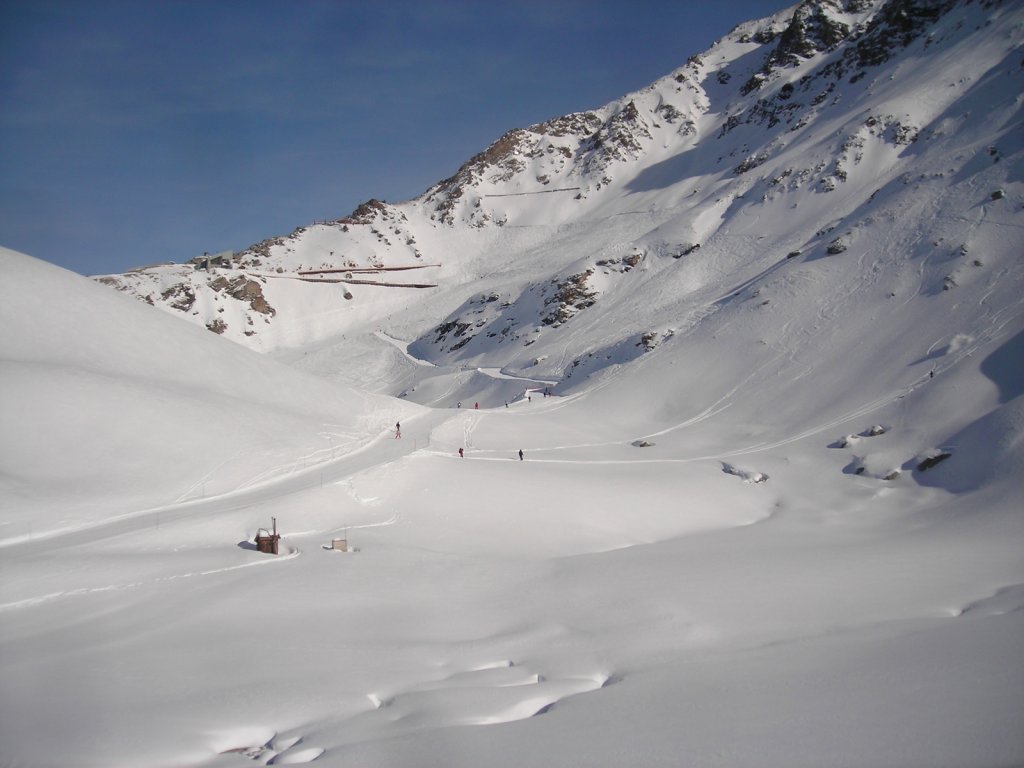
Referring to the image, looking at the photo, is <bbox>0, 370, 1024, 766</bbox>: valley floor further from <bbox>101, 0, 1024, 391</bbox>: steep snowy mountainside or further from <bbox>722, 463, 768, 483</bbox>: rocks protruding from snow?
<bbox>101, 0, 1024, 391</bbox>: steep snowy mountainside

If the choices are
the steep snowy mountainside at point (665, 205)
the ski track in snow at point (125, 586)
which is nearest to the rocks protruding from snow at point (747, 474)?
the steep snowy mountainside at point (665, 205)

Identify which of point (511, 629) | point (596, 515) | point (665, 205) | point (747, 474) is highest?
point (665, 205)

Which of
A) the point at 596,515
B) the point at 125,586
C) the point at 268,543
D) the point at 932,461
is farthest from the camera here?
the point at 932,461

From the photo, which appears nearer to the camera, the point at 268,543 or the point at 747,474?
the point at 268,543

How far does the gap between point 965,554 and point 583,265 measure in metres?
64.4

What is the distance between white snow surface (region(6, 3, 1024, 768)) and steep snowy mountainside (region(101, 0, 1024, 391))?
79 centimetres

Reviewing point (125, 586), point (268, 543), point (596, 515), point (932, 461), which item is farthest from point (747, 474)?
point (125, 586)

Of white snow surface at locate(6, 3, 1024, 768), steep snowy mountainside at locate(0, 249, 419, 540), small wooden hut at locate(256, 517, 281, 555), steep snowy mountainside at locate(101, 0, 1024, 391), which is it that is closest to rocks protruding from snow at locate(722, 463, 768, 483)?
white snow surface at locate(6, 3, 1024, 768)

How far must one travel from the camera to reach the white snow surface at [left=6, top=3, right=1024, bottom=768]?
1020cm

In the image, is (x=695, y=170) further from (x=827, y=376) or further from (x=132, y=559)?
(x=132, y=559)

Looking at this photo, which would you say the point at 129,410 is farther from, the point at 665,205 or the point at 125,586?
the point at 665,205

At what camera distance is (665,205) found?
4065 inches

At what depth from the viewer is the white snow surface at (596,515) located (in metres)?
10.2

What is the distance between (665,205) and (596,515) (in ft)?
270
